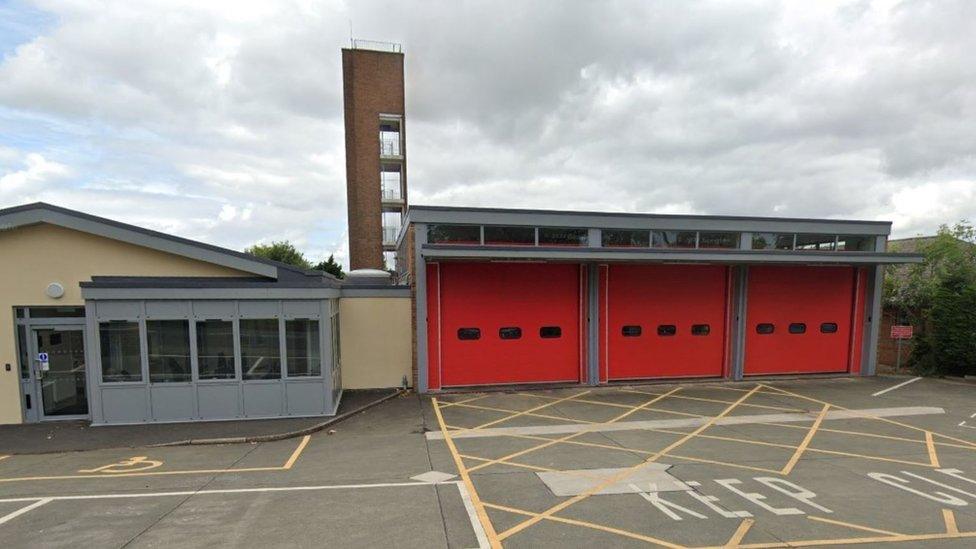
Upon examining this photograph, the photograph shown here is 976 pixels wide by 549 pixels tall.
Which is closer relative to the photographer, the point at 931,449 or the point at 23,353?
the point at 931,449

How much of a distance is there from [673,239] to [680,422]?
20.3 ft

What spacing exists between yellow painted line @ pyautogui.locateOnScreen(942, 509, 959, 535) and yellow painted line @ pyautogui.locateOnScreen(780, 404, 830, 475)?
1790 millimetres

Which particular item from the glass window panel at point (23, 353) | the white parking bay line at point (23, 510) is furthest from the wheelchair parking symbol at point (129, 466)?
the glass window panel at point (23, 353)

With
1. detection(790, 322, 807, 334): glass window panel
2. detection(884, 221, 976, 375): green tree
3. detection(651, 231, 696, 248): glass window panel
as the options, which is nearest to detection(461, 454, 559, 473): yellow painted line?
detection(651, 231, 696, 248): glass window panel

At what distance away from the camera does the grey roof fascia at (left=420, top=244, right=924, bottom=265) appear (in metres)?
12.2

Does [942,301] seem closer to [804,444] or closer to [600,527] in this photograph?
[804,444]

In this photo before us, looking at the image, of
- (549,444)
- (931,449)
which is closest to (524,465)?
(549,444)

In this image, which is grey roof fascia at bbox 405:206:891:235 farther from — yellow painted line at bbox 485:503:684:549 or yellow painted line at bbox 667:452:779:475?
yellow painted line at bbox 485:503:684:549

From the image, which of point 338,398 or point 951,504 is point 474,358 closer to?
point 338,398

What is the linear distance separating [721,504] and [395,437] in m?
6.09

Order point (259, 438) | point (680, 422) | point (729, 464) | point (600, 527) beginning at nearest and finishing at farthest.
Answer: point (600, 527)
point (729, 464)
point (259, 438)
point (680, 422)

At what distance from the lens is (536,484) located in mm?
6797

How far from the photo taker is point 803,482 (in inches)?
268

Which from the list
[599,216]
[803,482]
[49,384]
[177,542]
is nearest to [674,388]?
[599,216]
